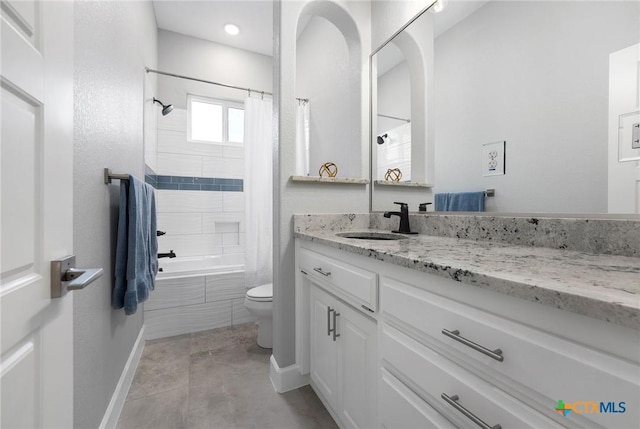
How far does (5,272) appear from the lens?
17.2 inches

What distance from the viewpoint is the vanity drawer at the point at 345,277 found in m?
0.93

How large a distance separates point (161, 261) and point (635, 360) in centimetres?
337

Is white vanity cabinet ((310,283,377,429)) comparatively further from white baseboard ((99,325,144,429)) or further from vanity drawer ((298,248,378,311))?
white baseboard ((99,325,144,429))

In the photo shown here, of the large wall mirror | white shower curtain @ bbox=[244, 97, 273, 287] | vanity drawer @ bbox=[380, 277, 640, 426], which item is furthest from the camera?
white shower curtain @ bbox=[244, 97, 273, 287]

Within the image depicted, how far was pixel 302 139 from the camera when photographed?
8.96ft

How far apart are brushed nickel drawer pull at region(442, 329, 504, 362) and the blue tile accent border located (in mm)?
2986

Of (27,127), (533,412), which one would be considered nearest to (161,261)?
(27,127)

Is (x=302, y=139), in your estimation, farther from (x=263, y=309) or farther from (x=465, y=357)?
(x=465, y=357)

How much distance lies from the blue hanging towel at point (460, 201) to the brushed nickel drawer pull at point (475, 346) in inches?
31.5

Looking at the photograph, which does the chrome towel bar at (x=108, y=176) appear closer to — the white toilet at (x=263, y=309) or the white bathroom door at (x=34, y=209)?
the white bathroom door at (x=34, y=209)

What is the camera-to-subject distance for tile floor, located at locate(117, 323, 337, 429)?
4.40ft

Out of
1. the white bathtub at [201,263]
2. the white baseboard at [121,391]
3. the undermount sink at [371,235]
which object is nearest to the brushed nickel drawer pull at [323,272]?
the undermount sink at [371,235]

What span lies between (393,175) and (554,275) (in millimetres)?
1262

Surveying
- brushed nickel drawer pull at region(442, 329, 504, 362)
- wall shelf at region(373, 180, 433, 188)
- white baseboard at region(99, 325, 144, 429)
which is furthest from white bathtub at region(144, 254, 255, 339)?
brushed nickel drawer pull at region(442, 329, 504, 362)
